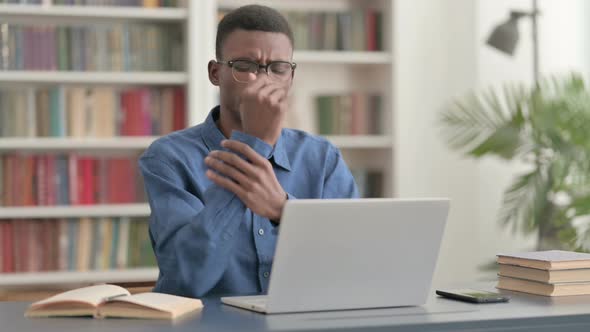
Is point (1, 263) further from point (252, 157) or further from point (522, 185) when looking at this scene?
point (252, 157)

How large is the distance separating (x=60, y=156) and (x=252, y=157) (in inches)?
97.1

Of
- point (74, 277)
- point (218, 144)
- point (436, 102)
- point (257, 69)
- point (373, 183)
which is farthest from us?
point (436, 102)

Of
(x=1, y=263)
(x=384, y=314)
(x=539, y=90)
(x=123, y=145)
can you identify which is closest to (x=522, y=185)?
(x=539, y=90)

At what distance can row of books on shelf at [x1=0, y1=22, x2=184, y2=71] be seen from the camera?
3.83m

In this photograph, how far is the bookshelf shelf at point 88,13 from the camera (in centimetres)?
380

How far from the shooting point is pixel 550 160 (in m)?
3.94

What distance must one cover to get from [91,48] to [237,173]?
2.40m

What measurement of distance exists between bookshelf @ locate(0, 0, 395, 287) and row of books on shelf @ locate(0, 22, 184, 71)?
0.04 metres

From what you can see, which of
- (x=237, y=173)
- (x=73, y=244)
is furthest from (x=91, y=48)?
(x=237, y=173)

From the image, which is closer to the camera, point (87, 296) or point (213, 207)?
point (87, 296)

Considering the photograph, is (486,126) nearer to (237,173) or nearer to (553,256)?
(553,256)

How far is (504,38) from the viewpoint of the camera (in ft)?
→ 13.4

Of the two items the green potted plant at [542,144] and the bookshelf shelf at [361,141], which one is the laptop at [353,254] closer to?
the green potted plant at [542,144]

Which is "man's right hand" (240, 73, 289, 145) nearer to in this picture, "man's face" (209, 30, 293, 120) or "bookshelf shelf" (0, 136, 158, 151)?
"man's face" (209, 30, 293, 120)
